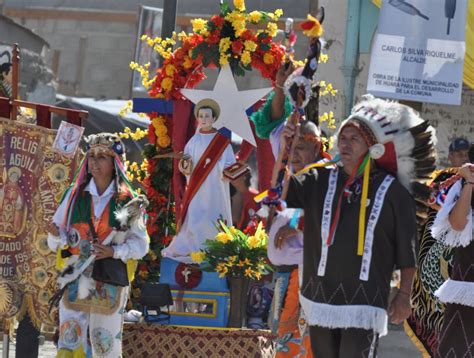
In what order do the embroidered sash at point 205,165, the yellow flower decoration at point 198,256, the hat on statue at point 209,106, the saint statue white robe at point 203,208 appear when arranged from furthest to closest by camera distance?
1. the hat on statue at point 209,106
2. the embroidered sash at point 205,165
3. the saint statue white robe at point 203,208
4. the yellow flower decoration at point 198,256

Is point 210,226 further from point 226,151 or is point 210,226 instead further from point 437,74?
point 437,74

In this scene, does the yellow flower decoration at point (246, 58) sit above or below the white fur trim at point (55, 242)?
above

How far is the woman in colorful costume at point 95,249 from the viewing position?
29.5ft

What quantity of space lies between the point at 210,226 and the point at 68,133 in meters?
1.60

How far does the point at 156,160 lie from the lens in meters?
11.6

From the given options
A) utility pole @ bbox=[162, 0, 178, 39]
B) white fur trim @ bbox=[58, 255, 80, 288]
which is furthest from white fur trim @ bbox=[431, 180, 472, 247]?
utility pole @ bbox=[162, 0, 178, 39]

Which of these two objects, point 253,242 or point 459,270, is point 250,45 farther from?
point 459,270

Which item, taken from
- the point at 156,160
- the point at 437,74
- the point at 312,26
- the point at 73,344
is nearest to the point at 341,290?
the point at 312,26

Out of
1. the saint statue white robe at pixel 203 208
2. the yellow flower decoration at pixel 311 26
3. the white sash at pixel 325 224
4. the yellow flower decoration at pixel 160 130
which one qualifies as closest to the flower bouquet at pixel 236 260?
the saint statue white robe at pixel 203 208

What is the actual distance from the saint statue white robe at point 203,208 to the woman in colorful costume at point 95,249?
1621 millimetres

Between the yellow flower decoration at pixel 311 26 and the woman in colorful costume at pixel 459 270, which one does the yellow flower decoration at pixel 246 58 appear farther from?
the yellow flower decoration at pixel 311 26

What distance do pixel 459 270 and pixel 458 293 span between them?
0.18m

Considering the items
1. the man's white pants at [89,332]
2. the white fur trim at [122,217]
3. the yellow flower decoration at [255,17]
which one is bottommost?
the man's white pants at [89,332]

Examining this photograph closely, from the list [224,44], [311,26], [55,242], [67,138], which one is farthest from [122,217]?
[311,26]
